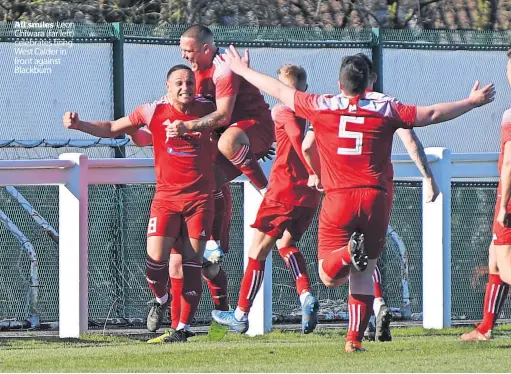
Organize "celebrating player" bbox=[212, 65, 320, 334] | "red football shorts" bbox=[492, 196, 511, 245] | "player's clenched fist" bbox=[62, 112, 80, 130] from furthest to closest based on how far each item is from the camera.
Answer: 1. "celebrating player" bbox=[212, 65, 320, 334]
2. "player's clenched fist" bbox=[62, 112, 80, 130]
3. "red football shorts" bbox=[492, 196, 511, 245]

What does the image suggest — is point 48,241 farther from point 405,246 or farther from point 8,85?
A: point 405,246

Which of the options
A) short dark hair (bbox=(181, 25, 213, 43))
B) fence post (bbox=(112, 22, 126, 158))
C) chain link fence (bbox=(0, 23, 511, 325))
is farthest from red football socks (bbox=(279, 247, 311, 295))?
fence post (bbox=(112, 22, 126, 158))

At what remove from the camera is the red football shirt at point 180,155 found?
35.6 ft

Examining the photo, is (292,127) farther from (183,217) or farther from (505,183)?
(505,183)

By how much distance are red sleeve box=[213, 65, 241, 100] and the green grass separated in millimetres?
1847

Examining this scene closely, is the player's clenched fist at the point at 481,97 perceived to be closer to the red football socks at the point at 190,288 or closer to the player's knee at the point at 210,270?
the red football socks at the point at 190,288

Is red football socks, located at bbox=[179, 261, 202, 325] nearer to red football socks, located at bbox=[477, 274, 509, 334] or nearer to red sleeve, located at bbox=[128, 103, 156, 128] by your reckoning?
red sleeve, located at bbox=[128, 103, 156, 128]

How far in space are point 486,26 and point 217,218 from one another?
7.69 m

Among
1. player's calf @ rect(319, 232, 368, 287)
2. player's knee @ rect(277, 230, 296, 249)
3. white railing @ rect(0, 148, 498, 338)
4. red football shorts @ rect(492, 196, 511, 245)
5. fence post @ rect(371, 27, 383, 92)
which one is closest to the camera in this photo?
player's calf @ rect(319, 232, 368, 287)

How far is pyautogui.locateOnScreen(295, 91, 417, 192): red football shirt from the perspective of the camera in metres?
9.64

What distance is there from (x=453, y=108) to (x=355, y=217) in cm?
95

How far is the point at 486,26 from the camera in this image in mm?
18078

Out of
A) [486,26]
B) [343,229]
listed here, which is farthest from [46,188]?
[486,26]

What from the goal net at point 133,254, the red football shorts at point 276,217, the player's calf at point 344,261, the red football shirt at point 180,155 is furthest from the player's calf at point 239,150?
the goal net at point 133,254
